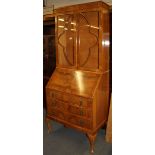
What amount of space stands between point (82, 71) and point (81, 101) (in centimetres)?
52

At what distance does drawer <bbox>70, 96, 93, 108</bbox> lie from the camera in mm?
2426

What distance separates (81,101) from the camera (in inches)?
98.7

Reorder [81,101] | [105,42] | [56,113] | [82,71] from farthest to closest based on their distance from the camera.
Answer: [56,113] < [82,71] < [105,42] < [81,101]

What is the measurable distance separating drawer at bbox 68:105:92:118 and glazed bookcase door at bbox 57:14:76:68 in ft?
2.30

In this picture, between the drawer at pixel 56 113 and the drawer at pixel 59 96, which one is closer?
the drawer at pixel 59 96

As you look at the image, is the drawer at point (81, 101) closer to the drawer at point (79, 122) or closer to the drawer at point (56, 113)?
the drawer at point (79, 122)

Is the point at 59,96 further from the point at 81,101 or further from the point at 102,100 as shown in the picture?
the point at 102,100

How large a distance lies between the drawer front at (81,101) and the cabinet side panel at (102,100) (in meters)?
0.16

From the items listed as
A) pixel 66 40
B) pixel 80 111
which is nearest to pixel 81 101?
pixel 80 111

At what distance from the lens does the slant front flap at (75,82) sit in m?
2.53

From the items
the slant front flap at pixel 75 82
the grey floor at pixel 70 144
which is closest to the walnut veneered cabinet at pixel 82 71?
the slant front flap at pixel 75 82

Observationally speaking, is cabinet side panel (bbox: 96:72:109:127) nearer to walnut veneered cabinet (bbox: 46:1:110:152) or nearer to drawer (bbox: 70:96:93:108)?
walnut veneered cabinet (bbox: 46:1:110:152)
